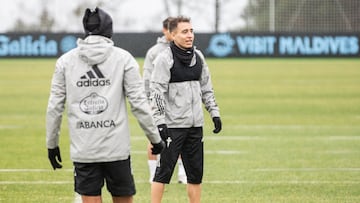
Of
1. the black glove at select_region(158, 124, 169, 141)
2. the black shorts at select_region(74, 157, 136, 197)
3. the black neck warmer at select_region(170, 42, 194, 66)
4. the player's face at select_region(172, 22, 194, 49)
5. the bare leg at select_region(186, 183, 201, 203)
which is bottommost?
Answer: the bare leg at select_region(186, 183, 201, 203)

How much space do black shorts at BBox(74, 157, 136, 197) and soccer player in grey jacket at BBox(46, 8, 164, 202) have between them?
0.04 feet

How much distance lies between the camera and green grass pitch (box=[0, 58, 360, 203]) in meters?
11.1

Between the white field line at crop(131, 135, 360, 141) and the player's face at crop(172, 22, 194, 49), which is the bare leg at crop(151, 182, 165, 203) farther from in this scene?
the white field line at crop(131, 135, 360, 141)

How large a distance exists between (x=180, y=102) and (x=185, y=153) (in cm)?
49

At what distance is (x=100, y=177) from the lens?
23.9ft

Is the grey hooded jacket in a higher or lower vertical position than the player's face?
lower

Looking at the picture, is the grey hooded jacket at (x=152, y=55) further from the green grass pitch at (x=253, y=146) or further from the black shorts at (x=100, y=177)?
the black shorts at (x=100, y=177)

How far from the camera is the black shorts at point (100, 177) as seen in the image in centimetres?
722

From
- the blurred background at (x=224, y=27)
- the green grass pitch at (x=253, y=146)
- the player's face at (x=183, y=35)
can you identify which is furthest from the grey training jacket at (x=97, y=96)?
the blurred background at (x=224, y=27)

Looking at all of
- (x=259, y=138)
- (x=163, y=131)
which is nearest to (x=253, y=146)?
(x=259, y=138)

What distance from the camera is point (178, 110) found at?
356 inches

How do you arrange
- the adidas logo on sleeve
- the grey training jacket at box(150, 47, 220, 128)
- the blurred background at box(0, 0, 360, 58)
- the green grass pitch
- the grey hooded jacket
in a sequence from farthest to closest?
the blurred background at box(0, 0, 360, 58), the grey hooded jacket, the green grass pitch, the grey training jacket at box(150, 47, 220, 128), the adidas logo on sleeve

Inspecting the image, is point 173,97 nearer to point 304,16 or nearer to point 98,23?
point 98,23

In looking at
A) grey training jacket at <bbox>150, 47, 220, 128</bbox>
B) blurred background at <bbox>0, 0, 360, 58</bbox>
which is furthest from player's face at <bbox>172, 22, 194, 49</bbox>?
blurred background at <bbox>0, 0, 360, 58</bbox>
